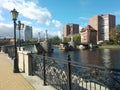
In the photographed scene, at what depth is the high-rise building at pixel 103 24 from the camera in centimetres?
17050

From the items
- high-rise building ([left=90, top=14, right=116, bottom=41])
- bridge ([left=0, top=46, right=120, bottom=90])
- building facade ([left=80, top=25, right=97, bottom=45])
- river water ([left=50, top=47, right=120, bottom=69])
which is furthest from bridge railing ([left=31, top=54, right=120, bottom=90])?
high-rise building ([left=90, top=14, right=116, bottom=41])

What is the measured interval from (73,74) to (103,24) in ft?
559

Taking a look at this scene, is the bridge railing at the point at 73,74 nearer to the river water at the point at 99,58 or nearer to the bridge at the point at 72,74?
the bridge at the point at 72,74

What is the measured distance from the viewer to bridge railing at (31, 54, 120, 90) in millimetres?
5223

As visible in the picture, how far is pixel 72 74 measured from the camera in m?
7.46

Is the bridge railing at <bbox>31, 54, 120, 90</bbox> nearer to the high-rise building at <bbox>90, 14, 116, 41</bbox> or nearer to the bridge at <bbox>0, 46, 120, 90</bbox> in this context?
the bridge at <bbox>0, 46, 120, 90</bbox>

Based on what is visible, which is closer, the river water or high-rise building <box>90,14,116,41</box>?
the river water

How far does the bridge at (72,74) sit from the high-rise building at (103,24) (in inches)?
6314

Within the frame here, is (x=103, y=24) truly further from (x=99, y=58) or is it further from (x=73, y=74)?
(x=73, y=74)

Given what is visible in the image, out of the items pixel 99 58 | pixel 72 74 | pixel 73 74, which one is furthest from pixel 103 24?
pixel 73 74

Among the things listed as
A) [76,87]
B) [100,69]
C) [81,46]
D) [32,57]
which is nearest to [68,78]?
[76,87]

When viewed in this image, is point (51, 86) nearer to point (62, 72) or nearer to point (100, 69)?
point (62, 72)

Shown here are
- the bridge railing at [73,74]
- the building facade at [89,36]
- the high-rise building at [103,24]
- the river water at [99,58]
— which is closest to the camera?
the bridge railing at [73,74]

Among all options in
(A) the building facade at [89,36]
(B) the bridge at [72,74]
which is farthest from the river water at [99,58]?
(A) the building facade at [89,36]
